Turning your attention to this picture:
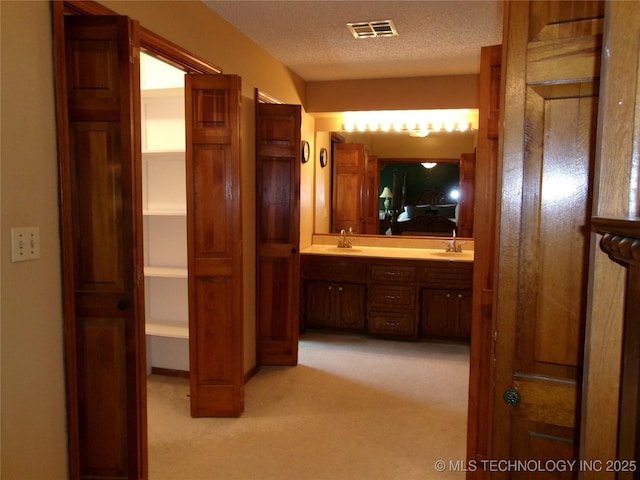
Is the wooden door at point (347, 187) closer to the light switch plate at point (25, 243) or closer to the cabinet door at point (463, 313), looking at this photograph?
the cabinet door at point (463, 313)

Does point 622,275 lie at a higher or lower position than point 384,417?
higher

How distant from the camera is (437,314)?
4191mm

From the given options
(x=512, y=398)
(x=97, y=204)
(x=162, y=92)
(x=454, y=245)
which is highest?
(x=162, y=92)

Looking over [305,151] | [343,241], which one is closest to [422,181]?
[343,241]

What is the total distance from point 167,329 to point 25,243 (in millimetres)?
1830

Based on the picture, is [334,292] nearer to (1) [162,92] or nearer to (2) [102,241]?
(1) [162,92]

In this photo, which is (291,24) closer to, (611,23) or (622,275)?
(611,23)

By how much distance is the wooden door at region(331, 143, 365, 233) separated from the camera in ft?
16.1

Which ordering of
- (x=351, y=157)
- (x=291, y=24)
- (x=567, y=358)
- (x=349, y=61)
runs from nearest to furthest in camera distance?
(x=567, y=358), (x=291, y=24), (x=349, y=61), (x=351, y=157)

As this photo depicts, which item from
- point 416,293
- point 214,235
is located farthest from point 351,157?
point 214,235

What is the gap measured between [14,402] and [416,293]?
10.8 ft

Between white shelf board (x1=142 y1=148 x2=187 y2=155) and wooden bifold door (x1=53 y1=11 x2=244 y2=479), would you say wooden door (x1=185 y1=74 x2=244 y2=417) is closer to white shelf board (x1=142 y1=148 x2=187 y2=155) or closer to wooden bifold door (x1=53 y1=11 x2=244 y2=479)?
white shelf board (x1=142 y1=148 x2=187 y2=155)

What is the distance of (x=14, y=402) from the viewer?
60.1 inches

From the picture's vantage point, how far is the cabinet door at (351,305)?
14.4 feet
